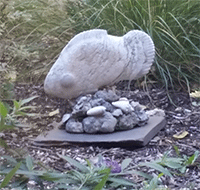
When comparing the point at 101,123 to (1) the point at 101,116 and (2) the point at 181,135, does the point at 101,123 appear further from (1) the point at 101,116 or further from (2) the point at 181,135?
(2) the point at 181,135

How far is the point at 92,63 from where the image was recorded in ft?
11.1

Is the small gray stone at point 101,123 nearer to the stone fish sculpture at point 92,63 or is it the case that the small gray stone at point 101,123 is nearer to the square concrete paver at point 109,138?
the square concrete paver at point 109,138

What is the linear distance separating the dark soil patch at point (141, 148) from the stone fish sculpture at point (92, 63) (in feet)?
1.43

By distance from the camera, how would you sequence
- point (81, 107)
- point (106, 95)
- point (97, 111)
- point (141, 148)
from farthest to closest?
point (106, 95)
point (81, 107)
point (97, 111)
point (141, 148)

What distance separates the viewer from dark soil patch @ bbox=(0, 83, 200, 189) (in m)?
2.83

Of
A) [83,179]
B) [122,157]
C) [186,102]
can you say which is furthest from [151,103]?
[83,179]

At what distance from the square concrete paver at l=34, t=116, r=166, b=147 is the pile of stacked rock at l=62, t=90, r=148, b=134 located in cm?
5

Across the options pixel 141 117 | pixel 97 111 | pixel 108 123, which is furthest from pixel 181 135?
pixel 97 111

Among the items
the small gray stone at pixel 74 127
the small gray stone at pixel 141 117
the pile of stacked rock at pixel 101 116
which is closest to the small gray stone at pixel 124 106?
the pile of stacked rock at pixel 101 116

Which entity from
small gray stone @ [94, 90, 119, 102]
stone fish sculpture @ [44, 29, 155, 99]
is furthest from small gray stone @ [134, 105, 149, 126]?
stone fish sculpture @ [44, 29, 155, 99]

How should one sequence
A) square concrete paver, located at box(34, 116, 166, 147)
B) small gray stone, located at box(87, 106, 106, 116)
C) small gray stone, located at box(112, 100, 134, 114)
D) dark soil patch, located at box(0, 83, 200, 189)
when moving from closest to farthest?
dark soil patch, located at box(0, 83, 200, 189)
square concrete paver, located at box(34, 116, 166, 147)
small gray stone, located at box(87, 106, 106, 116)
small gray stone, located at box(112, 100, 134, 114)

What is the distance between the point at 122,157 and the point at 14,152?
158 cm

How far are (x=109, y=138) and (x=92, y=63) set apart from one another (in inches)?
25.9

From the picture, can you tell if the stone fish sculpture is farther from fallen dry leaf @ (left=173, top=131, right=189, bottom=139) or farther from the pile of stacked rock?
fallen dry leaf @ (left=173, top=131, right=189, bottom=139)
